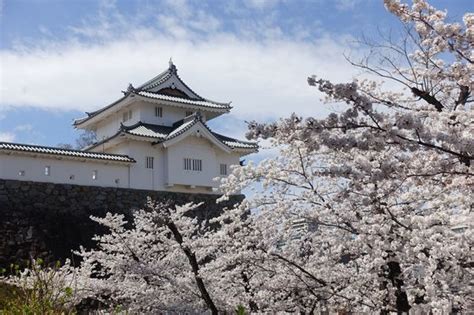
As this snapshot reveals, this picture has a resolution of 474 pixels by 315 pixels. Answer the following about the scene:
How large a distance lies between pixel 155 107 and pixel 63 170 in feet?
18.8

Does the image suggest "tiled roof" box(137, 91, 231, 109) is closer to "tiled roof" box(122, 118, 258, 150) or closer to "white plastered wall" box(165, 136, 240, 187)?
"tiled roof" box(122, 118, 258, 150)

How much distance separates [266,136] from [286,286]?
3097 millimetres

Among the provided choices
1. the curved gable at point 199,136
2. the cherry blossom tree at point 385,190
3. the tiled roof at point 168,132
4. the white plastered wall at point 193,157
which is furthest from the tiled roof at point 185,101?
the cherry blossom tree at point 385,190

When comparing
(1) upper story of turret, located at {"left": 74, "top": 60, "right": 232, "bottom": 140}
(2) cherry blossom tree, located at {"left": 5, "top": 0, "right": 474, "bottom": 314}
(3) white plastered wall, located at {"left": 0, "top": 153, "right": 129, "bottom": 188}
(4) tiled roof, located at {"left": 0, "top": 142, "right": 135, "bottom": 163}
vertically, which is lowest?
(2) cherry blossom tree, located at {"left": 5, "top": 0, "right": 474, "bottom": 314}

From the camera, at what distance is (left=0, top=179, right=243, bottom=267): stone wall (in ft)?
46.4

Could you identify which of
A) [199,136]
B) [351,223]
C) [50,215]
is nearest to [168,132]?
[199,136]

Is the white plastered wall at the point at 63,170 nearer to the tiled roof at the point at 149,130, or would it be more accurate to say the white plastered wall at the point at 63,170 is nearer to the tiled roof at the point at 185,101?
the tiled roof at the point at 149,130

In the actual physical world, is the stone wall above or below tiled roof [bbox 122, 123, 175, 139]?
below

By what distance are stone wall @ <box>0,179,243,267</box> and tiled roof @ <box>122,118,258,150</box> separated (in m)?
3.00

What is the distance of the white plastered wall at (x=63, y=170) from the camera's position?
15373 mm

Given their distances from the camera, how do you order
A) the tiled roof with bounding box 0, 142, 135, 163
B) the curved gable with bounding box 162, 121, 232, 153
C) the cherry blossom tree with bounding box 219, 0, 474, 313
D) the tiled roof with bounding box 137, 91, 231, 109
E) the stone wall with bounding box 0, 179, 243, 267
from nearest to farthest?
the cherry blossom tree with bounding box 219, 0, 474, 313, the stone wall with bounding box 0, 179, 243, 267, the tiled roof with bounding box 0, 142, 135, 163, the curved gable with bounding box 162, 121, 232, 153, the tiled roof with bounding box 137, 91, 231, 109

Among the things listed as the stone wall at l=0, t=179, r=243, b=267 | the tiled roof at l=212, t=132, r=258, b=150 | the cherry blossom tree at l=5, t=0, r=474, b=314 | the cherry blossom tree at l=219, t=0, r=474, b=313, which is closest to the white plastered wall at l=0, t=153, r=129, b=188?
the stone wall at l=0, t=179, r=243, b=267

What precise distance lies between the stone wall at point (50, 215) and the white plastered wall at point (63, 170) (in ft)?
1.56

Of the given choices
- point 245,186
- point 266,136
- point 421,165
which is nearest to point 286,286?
point 245,186
